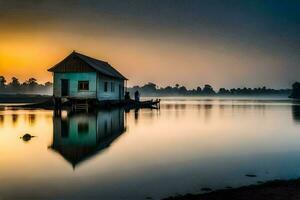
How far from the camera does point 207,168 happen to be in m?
12.5

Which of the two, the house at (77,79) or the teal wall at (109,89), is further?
the teal wall at (109,89)

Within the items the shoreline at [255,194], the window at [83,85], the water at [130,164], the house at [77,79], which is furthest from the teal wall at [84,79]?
the shoreline at [255,194]

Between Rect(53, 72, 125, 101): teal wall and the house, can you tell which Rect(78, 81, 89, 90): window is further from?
Rect(53, 72, 125, 101): teal wall

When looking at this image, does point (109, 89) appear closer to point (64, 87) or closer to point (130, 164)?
point (64, 87)

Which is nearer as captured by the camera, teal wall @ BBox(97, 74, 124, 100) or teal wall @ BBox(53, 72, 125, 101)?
teal wall @ BBox(53, 72, 125, 101)

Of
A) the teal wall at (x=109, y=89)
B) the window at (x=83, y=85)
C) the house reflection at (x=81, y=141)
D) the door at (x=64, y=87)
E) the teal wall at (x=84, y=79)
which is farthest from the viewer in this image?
the door at (x=64, y=87)

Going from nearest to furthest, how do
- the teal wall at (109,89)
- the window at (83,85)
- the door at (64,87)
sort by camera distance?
the window at (83,85)
the teal wall at (109,89)
the door at (64,87)

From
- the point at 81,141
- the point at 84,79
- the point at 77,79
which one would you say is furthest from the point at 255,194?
the point at 77,79

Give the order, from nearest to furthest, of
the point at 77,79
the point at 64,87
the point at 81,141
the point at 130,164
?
the point at 130,164
the point at 81,141
the point at 77,79
the point at 64,87

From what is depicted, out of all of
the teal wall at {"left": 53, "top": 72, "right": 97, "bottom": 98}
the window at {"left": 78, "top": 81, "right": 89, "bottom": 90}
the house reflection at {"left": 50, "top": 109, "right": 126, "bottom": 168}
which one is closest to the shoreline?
the house reflection at {"left": 50, "top": 109, "right": 126, "bottom": 168}

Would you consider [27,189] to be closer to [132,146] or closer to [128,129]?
[132,146]

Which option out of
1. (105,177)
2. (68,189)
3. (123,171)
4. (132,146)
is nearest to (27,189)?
(68,189)

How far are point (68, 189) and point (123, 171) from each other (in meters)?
2.82

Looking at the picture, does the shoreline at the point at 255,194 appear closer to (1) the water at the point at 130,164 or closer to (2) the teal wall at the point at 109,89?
(1) the water at the point at 130,164
